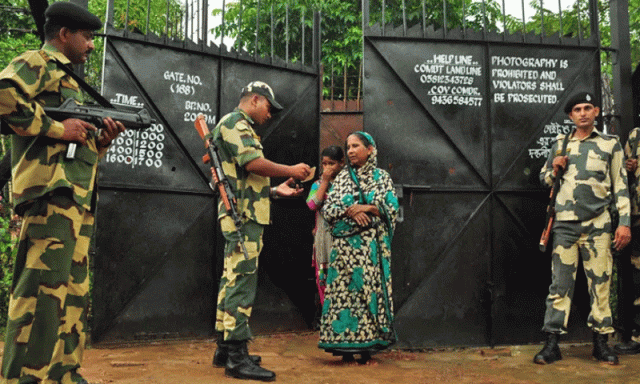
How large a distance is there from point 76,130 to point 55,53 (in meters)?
0.41

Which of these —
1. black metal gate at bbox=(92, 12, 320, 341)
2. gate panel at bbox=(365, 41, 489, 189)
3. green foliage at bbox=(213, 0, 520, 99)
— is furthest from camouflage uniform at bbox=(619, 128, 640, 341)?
green foliage at bbox=(213, 0, 520, 99)

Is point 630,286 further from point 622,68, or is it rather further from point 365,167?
point 365,167

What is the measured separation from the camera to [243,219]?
3.96 meters

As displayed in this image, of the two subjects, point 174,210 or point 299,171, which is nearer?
point 299,171

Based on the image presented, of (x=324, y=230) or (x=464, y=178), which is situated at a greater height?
(x=464, y=178)

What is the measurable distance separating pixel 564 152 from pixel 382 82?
162cm

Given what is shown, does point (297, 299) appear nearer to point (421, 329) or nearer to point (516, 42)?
point (421, 329)

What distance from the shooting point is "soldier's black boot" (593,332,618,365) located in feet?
14.8

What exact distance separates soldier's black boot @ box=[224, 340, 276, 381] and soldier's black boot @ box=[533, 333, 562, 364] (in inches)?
83.0

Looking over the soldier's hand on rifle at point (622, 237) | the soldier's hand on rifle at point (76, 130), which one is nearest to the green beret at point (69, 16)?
the soldier's hand on rifle at point (76, 130)

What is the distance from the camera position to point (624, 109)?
213 inches

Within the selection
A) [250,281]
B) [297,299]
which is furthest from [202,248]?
[250,281]

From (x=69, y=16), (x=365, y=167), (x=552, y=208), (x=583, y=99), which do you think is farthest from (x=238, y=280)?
(x=583, y=99)

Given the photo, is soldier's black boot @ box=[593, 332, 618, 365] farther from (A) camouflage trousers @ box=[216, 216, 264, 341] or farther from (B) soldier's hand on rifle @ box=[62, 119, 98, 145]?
(B) soldier's hand on rifle @ box=[62, 119, 98, 145]
